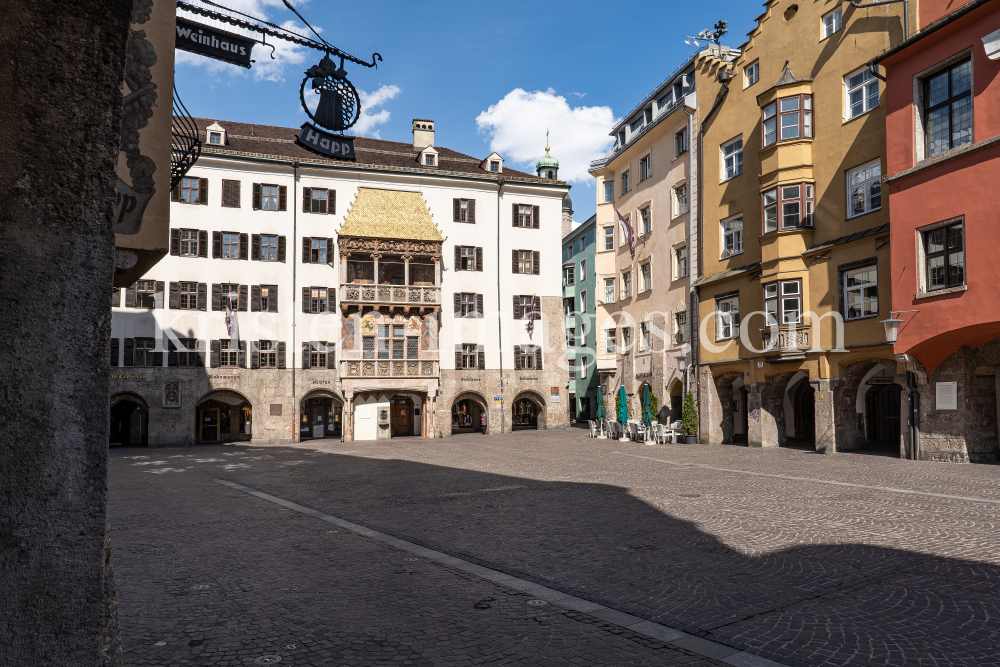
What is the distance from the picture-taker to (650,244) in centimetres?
3928

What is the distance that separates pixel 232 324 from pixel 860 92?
31.4 metres

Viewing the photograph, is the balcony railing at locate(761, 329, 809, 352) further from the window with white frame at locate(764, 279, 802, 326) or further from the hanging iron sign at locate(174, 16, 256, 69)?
the hanging iron sign at locate(174, 16, 256, 69)

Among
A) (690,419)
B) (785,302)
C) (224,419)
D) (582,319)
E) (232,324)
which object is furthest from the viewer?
(582,319)

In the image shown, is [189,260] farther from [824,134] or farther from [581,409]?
[581,409]

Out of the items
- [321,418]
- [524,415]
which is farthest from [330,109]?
[524,415]

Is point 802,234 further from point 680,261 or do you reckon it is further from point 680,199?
point 680,199

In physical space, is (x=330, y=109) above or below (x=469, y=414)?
above

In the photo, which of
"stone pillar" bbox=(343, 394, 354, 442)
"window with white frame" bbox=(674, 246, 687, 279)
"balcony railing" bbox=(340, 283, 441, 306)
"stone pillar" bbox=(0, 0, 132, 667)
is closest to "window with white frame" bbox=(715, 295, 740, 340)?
"window with white frame" bbox=(674, 246, 687, 279)

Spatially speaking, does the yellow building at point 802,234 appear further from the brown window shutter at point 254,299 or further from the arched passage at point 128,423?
the arched passage at point 128,423

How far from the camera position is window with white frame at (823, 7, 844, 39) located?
26016 mm

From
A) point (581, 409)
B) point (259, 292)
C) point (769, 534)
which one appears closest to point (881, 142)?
point (769, 534)

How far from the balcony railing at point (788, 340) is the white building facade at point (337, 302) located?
62.9 feet

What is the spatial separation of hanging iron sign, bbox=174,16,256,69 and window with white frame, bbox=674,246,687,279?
28.5 metres

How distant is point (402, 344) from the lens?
42.2m
